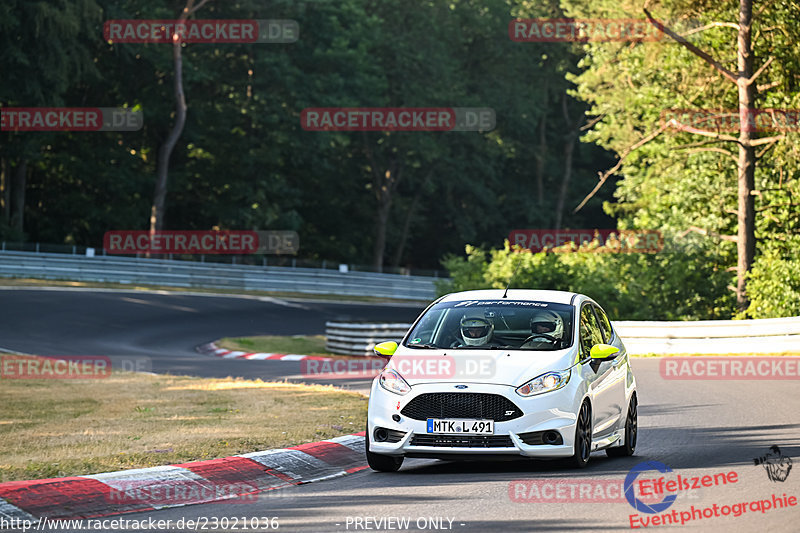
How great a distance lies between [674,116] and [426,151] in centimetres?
3520

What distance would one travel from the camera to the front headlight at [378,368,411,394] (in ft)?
33.2

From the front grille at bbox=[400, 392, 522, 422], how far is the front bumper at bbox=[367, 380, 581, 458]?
0.13 ft

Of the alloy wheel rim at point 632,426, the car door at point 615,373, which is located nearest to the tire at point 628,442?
the alloy wheel rim at point 632,426

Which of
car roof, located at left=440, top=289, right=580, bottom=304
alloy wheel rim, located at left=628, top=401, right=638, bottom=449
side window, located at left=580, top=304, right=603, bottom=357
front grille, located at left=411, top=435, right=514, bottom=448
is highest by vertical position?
car roof, located at left=440, top=289, right=580, bottom=304

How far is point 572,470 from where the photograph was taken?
10.2 m

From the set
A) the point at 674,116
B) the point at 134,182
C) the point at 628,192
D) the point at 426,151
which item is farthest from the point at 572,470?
the point at 426,151

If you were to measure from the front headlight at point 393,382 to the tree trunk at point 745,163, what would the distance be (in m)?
22.8

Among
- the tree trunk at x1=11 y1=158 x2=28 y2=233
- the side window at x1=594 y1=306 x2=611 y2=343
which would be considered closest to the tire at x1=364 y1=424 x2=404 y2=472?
the side window at x1=594 y1=306 x2=611 y2=343

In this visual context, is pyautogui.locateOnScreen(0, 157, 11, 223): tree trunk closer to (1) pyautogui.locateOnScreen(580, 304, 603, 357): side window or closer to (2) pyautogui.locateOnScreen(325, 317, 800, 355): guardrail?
(2) pyautogui.locateOnScreen(325, 317, 800, 355): guardrail

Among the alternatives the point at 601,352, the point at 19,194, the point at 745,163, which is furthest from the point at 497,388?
the point at 19,194

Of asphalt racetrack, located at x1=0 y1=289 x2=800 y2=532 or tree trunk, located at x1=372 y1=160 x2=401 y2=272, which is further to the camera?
tree trunk, located at x1=372 y1=160 x2=401 y2=272

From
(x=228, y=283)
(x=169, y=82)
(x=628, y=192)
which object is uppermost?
(x=169, y=82)

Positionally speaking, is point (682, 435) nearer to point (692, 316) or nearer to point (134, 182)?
point (692, 316)

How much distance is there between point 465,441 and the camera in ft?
32.3
